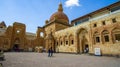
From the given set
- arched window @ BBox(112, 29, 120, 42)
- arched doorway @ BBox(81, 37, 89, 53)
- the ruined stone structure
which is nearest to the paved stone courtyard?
arched window @ BBox(112, 29, 120, 42)

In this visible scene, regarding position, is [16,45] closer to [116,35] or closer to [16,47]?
[16,47]

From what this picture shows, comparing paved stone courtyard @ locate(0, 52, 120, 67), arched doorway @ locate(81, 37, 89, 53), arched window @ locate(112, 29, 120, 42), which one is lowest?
paved stone courtyard @ locate(0, 52, 120, 67)

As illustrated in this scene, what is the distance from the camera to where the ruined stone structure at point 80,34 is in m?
17.3

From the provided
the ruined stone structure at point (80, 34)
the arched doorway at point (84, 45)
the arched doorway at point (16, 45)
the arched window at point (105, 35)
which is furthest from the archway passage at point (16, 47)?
the arched window at point (105, 35)

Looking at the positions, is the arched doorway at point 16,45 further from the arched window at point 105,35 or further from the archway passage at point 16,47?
the arched window at point 105,35

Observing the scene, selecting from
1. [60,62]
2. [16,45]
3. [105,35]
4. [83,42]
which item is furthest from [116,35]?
[16,45]

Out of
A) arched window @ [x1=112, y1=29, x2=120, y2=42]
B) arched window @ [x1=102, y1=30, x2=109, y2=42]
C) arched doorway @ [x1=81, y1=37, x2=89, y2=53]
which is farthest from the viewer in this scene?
arched doorway @ [x1=81, y1=37, x2=89, y2=53]

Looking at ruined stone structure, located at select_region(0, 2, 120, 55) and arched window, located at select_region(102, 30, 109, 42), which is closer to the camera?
ruined stone structure, located at select_region(0, 2, 120, 55)

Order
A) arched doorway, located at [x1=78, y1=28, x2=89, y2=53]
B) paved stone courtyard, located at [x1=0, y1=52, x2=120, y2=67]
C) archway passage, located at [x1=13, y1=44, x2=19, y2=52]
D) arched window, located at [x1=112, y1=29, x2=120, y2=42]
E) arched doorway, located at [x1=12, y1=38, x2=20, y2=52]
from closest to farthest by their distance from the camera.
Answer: paved stone courtyard, located at [x1=0, y1=52, x2=120, y2=67]
arched window, located at [x1=112, y1=29, x2=120, y2=42]
arched doorway, located at [x1=78, y1=28, x2=89, y2=53]
archway passage, located at [x1=13, y1=44, x2=19, y2=52]
arched doorway, located at [x1=12, y1=38, x2=20, y2=52]

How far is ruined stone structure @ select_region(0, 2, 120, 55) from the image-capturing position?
17297mm

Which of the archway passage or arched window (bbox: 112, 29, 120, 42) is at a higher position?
arched window (bbox: 112, 29, 120, 42)

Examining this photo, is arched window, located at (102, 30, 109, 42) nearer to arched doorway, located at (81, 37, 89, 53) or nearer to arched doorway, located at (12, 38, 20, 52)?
arched doorway, located at (81, 37, 89, 53)

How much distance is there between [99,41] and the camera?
1945 cm

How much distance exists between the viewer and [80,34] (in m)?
25.0
